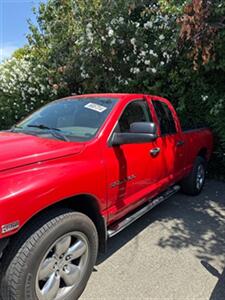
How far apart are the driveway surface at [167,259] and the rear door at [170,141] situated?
0.68 m

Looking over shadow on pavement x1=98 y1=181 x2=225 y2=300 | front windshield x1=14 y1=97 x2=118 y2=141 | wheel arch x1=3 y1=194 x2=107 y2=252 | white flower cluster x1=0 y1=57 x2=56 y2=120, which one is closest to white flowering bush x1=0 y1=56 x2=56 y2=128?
white flower cluster x1=0 y1=57 x2=56 y2=120

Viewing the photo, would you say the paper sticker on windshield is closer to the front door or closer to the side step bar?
the front door

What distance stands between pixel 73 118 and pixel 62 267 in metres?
1.63

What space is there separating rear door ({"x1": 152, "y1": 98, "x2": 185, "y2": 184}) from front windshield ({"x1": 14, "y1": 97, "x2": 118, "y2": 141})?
991mm

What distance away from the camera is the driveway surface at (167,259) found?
2.83 m

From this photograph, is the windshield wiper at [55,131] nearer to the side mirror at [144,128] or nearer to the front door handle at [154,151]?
the side mirror at [144,128]

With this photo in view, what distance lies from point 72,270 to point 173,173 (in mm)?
2346

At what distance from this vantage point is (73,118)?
3.41 m

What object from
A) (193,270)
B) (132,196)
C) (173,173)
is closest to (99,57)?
(173,173)

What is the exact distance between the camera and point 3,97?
9891 mm

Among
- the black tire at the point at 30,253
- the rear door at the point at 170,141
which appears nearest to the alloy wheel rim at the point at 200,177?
the rear door at the point at 170,141

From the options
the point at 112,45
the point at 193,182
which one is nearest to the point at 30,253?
the point at 193,182

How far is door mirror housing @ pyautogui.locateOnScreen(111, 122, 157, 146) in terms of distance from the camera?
9.91ft

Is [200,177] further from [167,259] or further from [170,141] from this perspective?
[167,259]
